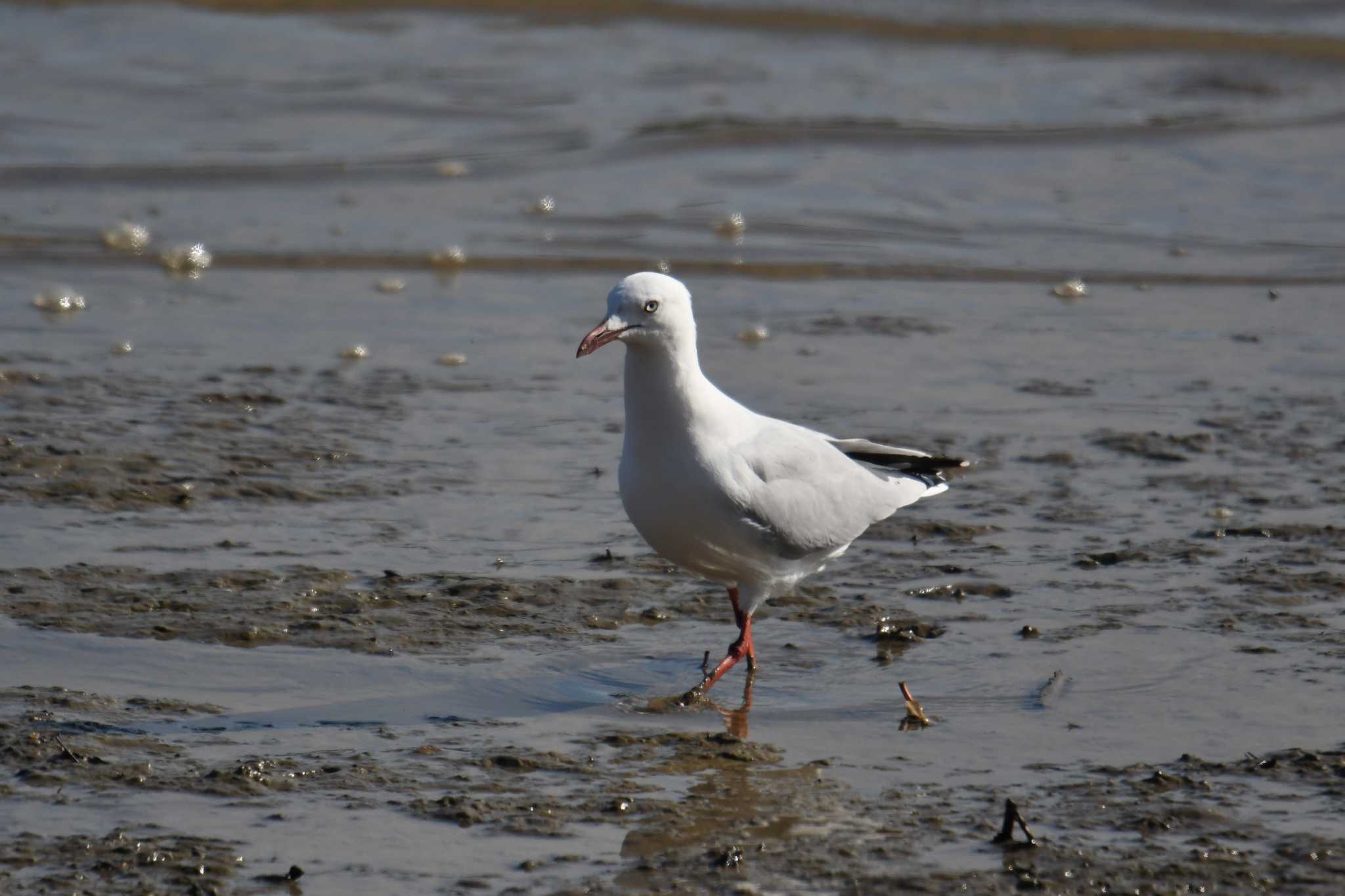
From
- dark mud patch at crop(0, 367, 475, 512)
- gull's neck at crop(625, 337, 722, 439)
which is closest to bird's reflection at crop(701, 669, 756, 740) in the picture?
Result: gull's neck at crop(625, 337, 722, 439)

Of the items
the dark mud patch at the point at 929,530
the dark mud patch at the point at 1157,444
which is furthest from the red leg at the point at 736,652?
the dark mud patch at the point at 1157,444

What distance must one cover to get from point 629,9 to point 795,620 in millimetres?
12813

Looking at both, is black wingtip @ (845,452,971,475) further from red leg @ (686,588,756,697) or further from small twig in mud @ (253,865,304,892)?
small twig in mud @ (253,865,304,892)

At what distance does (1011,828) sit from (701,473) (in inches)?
58.3

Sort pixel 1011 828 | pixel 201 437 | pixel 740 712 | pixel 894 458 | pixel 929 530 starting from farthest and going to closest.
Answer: pixel 201 437 → pixel 929 530 → pixel 894 458 → pixel 740 712 → pixel 1011 828

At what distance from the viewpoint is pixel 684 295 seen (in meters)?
5.36

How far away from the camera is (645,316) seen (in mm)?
5254

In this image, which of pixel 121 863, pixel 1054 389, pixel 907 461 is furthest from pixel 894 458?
pixel 121 863

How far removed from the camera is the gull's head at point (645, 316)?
17.1 feet

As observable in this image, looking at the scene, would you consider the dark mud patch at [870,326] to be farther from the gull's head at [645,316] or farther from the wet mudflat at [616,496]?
the gull's head at [645,316]

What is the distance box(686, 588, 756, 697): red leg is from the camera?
523cm

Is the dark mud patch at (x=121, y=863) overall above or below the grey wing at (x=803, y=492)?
below

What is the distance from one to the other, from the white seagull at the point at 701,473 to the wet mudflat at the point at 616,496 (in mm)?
301

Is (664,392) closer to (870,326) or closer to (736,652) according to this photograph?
(736,652)
